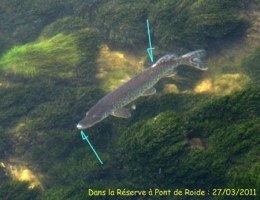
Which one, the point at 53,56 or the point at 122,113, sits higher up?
the point at 53,56

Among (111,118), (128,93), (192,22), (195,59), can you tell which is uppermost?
(192,22)

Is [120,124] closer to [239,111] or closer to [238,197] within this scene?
[239,111]

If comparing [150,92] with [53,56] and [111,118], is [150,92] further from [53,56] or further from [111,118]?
[53,56]

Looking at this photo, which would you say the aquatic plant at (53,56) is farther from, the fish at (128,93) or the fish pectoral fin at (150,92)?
the fish pectoral fin at (150,92)

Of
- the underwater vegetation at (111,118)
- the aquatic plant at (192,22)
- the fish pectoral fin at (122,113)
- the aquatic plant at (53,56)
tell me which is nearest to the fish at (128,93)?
the fish pectoral fin at (122,113)

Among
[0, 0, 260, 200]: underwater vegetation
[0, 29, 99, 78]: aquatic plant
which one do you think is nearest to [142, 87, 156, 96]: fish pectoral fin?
[0, 0, 260, 200]: underwater vegetation

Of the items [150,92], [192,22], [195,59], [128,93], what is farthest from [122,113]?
[192,22]

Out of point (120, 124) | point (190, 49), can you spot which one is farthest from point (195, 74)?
point (120, 124)
